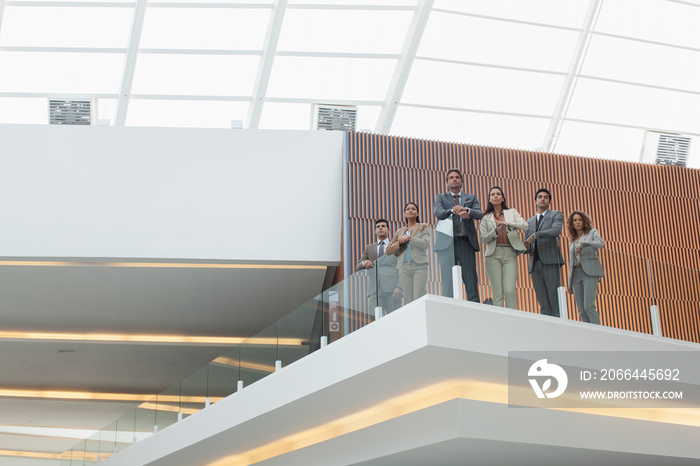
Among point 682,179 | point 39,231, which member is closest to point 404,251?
point 39,231

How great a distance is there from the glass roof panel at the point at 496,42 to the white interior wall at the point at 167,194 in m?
3.93

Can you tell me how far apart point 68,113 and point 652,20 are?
516 inches

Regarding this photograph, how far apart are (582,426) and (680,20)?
1231 centimetres

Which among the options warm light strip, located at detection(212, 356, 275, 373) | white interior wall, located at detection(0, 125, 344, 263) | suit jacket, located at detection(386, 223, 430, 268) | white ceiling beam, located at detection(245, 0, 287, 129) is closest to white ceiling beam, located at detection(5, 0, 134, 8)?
white interior wall, located at detection(0, 125, 344, 263)

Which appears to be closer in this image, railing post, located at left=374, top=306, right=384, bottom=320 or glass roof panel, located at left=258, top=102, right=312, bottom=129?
railing post, located at left=374, top=306, right=384, bottom=320

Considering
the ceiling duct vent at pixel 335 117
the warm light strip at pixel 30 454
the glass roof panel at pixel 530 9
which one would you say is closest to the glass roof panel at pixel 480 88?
the glass roof panel at pixel 530 9

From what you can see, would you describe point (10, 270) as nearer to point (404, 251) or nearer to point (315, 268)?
point (315, 268)

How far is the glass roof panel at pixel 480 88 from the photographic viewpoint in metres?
16.7

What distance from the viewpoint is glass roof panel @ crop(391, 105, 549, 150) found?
17125 mm

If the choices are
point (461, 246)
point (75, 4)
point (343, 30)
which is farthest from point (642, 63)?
point (75, 4)

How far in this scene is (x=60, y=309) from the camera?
16922 mm

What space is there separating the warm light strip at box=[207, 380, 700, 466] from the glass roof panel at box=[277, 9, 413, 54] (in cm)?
868

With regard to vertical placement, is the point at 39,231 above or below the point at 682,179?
below

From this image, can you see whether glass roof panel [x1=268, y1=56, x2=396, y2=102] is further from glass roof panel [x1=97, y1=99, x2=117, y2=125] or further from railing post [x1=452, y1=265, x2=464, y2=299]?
railing post [x1=452, y1=265, x2=464, y2=299]
